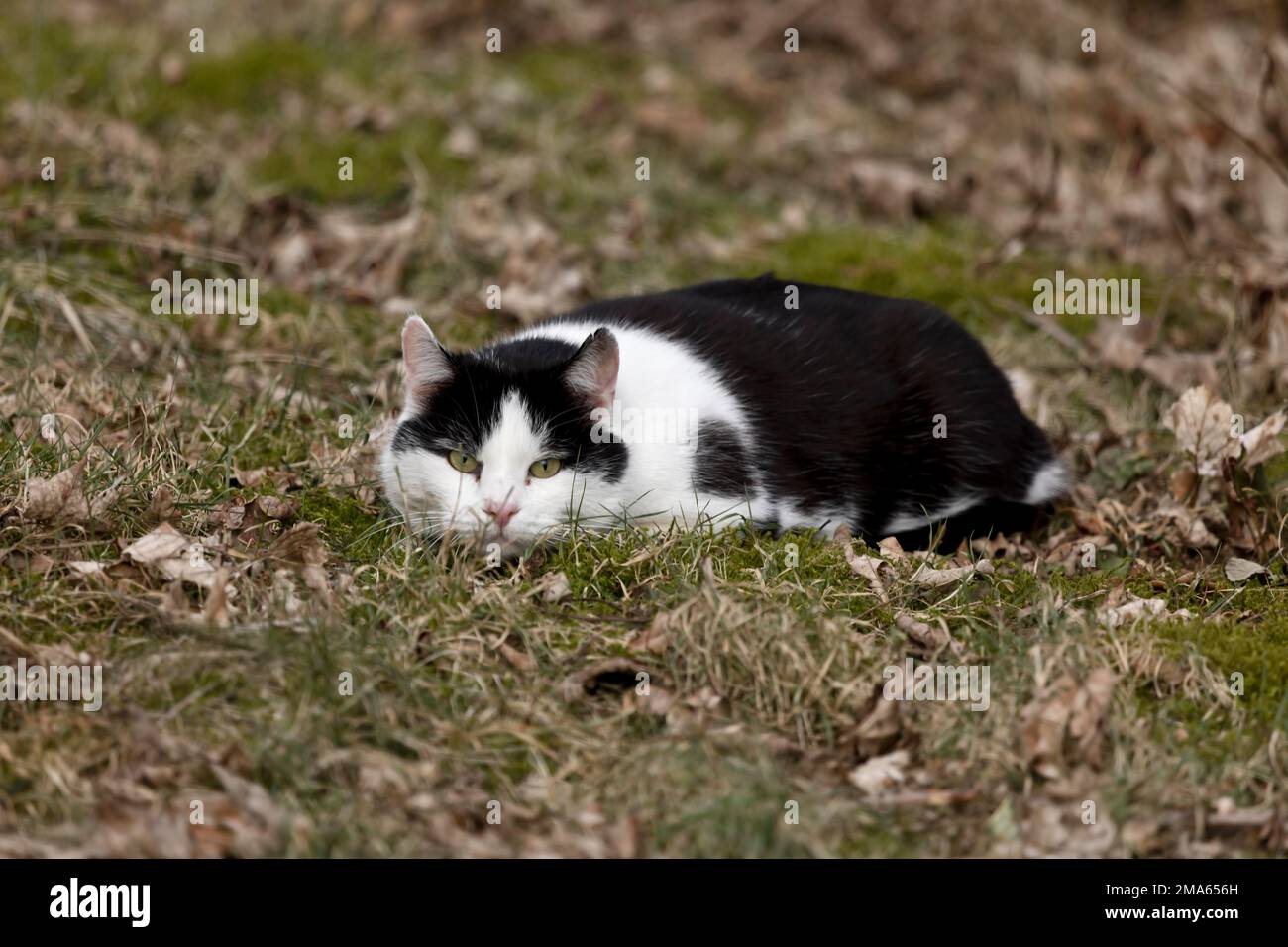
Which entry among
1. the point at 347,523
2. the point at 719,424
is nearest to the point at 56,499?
the point at 347,523

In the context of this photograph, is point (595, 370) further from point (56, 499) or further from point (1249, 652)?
point (1249, 652)

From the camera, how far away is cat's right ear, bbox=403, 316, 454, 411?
13.1ft

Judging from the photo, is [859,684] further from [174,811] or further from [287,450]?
[287,450]

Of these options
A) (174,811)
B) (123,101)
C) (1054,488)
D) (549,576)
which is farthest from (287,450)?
(123,101)

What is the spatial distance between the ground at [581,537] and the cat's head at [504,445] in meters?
0.11

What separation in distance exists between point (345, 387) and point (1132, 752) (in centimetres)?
319

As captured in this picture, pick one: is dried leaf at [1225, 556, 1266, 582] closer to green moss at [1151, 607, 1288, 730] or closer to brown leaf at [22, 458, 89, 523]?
green moss at [1151, 607, 1288, 730]

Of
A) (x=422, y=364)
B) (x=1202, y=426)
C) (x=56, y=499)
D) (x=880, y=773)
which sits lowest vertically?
(x=880, y=773)

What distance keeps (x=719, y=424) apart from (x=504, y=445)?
690 millimetres

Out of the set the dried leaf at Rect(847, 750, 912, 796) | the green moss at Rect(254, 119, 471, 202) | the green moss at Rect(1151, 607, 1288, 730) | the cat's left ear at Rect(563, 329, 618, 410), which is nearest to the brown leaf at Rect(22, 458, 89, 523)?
the cat's left ear at Rect(563, 329, 618, 410)

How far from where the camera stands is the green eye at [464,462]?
3.99 m

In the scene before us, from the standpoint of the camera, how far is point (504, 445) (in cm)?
395

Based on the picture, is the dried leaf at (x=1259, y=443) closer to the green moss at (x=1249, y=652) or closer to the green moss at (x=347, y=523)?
the green moss at (x=1249, y=652)

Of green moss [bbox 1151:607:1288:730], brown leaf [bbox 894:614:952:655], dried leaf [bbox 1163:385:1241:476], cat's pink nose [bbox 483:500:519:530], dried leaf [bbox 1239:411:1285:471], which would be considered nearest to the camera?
green moss [bbox 1151:607:1288:730]
